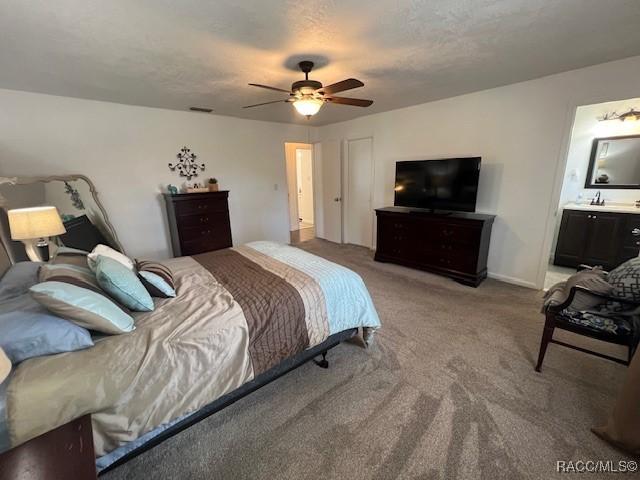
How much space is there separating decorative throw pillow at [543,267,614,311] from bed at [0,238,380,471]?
1.30m

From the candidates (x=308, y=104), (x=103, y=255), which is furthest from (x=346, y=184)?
(x=103, y=255)

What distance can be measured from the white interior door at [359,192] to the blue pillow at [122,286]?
13.2 feet

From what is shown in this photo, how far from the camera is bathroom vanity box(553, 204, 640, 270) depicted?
10.6 ft

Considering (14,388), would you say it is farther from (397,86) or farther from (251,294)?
(397,86)

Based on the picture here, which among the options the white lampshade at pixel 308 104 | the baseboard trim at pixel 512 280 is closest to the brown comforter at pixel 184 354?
the white lampshade at pixel 308 104

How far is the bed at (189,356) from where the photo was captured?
Answer: 3.49 ft

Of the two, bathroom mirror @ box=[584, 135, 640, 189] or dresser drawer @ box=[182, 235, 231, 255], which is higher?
bathroom mirror @ box=[584, 135, 640, 189]

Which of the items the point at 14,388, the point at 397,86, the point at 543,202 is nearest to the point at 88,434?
the point at 14,388

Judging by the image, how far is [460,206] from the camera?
349cm

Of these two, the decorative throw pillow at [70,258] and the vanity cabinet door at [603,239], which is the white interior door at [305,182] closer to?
the vanity cabinet door at [603,239]

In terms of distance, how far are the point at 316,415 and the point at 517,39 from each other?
303 cm

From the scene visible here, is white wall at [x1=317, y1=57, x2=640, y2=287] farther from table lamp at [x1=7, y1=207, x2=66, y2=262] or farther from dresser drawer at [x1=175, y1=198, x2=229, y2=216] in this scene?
table lamp at [x1=7, y1=207, x2=66, y2=262]

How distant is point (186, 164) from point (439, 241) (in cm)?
389

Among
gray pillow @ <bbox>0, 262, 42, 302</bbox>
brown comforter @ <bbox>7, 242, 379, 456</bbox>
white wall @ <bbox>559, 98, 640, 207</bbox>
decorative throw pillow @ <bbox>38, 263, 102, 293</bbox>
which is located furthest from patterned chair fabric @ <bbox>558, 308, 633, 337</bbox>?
gray pillow @ <bbox>0, 262, 42, 302</bbox>
